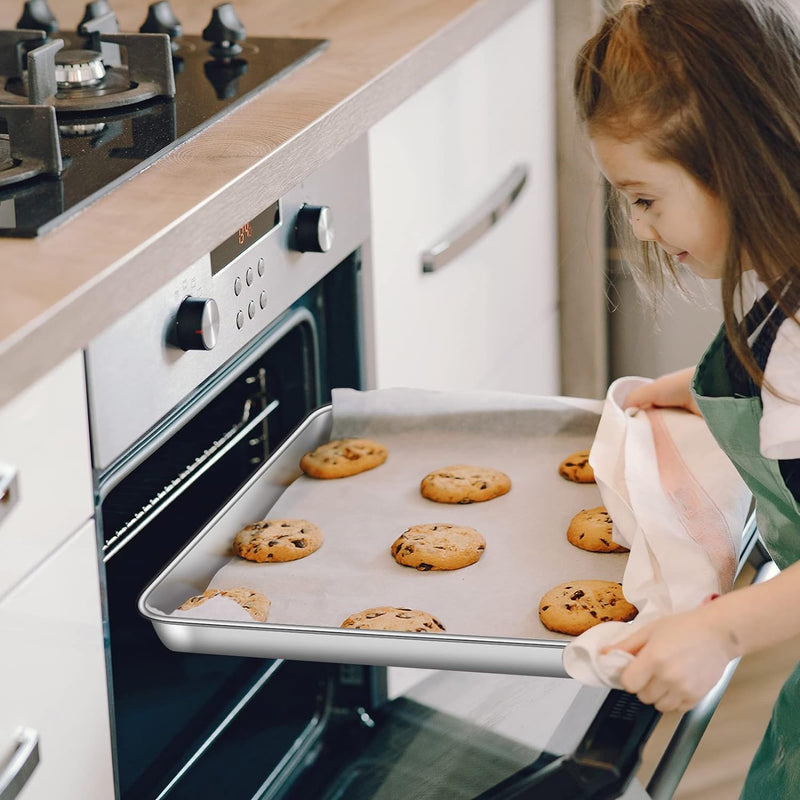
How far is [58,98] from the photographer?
3.79 feet

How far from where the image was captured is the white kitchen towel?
2.60 feet

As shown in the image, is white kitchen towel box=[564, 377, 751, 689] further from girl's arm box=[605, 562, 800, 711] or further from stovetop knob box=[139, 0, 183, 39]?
stovetop knob box=[139, 0, 183, 39]

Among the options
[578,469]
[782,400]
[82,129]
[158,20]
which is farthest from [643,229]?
[158,20]

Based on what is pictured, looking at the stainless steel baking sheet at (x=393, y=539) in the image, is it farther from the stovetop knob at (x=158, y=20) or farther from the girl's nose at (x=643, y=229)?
the stovetop knob at (x=158, y=20)

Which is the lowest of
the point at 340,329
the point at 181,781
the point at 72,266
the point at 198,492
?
the point at 181,781

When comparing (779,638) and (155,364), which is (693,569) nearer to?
(779,638)

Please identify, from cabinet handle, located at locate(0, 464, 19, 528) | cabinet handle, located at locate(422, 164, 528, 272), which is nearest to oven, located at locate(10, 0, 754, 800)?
cabinet handle, located at locate(0, 464, 19, 528)

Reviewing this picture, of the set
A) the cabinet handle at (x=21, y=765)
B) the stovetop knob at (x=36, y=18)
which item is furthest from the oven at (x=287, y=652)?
the stovetop knob at (x=36, y=18)

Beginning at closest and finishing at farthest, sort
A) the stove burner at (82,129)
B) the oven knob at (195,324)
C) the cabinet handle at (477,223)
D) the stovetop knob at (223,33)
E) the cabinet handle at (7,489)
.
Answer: the cabinet handle at (7,489), the oven knob at (195,324), the stove burner at (82,129), the stovetop knob at (223,33), the cabinet handle at (477,223)

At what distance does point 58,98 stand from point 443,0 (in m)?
0.56

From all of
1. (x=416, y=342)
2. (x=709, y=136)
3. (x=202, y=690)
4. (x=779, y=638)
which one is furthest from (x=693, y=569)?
(x=416, y=342)

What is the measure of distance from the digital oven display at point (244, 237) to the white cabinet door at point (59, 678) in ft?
0.89

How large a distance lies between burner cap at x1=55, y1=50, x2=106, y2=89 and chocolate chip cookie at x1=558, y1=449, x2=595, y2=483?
0.56 metres

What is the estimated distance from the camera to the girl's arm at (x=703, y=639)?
0.77 meters
